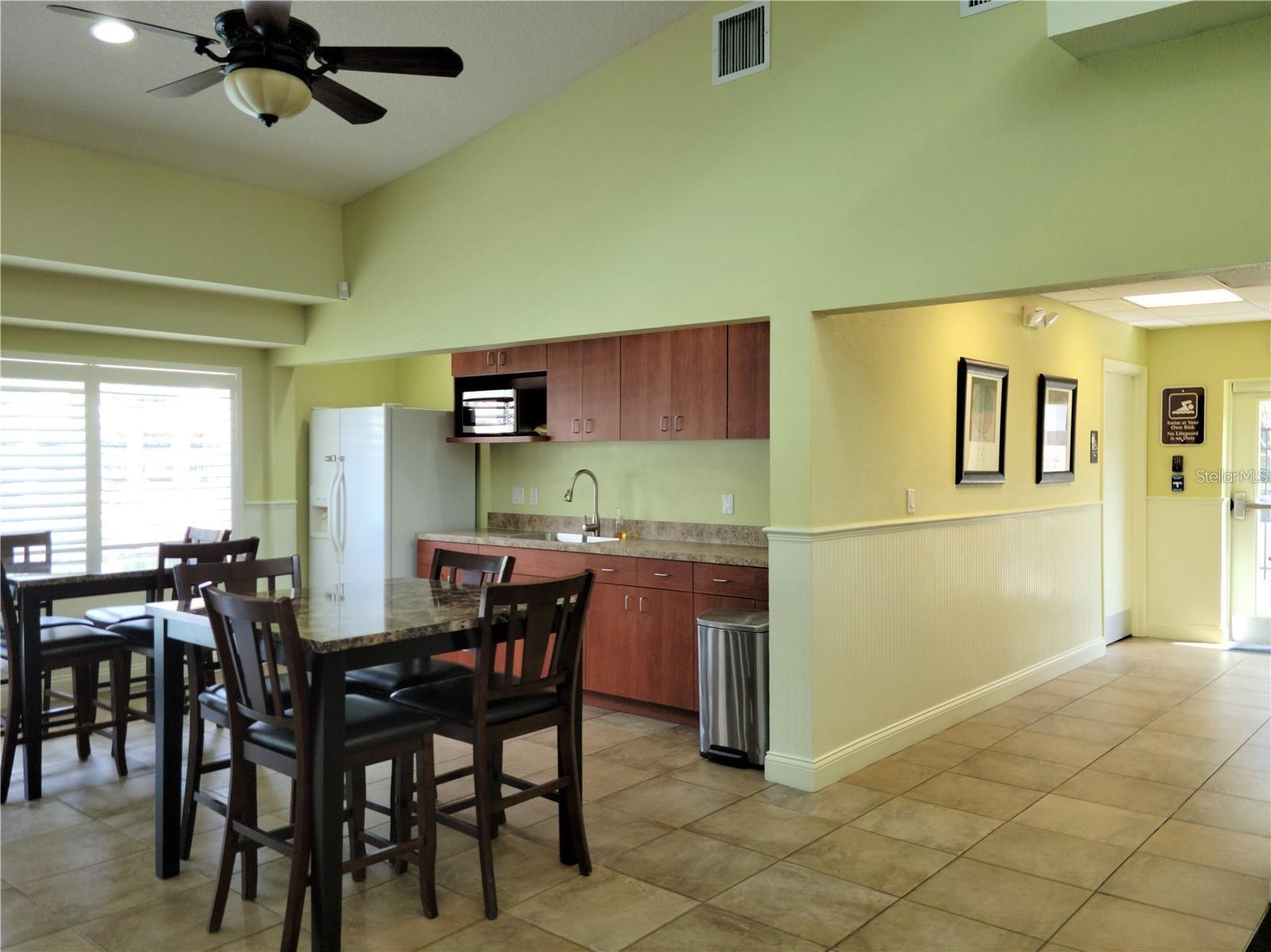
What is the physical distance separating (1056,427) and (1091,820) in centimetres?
314

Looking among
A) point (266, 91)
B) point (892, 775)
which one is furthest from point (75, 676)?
point (892, 775)

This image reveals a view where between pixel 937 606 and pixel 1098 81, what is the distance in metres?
2.57

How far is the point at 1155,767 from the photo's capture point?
4391mm

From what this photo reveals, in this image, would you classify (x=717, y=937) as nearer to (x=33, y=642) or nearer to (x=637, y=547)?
(x=637, y=547)

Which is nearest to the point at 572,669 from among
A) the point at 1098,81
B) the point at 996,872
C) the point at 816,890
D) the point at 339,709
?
the point at 339,709

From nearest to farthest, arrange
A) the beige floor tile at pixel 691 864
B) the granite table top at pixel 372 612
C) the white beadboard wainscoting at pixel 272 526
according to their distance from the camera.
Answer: the granite table top at pixel 372 612
the beige floor tile at pixel 691 864
the white beadboard wainscoting at pixel 272 526

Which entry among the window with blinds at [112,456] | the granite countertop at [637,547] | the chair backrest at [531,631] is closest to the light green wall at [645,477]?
the granite countertop at [637,547]

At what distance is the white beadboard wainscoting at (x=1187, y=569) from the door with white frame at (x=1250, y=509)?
9 cm

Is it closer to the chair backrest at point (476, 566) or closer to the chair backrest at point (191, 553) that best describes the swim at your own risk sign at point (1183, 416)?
the chair backrest at point (476, 566)

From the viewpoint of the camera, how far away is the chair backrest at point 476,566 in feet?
11.9

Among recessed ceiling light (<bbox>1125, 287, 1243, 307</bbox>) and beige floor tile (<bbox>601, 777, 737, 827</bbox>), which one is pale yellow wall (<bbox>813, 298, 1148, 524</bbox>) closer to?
recessed ceiling light (<bbox>1125, 287, 1243, 307</bbox>)

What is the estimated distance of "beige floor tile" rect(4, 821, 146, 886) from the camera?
323cm

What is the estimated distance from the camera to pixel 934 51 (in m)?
3.67

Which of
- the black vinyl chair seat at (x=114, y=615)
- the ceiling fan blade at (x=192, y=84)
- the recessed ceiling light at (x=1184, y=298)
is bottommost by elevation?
the black vinyl chair seat at (x=114, y=615)
